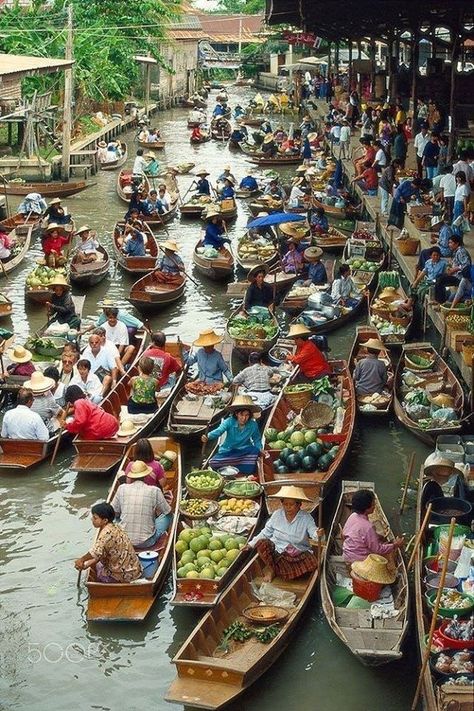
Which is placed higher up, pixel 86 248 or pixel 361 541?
pixel 361 541

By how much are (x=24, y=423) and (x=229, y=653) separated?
4542mm

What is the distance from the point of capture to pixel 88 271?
19.1m

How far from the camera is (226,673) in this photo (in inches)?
309

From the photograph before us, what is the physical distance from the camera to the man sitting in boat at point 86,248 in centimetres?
1955

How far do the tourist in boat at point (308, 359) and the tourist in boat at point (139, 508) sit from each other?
14.0 feet

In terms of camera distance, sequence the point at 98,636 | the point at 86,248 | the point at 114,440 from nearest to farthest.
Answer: the point at 98,636
the point at 114,440
the point at 86,248

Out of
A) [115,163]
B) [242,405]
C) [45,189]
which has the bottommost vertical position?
[115,163]

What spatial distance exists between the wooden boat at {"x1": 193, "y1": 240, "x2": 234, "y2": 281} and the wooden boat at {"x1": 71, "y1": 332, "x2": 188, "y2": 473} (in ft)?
20.8

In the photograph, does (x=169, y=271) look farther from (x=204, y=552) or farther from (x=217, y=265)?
(x=204, y=552)

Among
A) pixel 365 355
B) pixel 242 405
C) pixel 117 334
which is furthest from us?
pixel 365 355

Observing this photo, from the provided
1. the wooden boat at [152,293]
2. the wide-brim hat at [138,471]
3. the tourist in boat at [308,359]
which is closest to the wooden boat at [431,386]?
the tourist in boat at [308,359]

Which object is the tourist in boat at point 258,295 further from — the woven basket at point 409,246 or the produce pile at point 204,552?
the produce pile at point 204,552

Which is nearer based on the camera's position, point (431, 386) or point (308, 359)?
point (308, 359)

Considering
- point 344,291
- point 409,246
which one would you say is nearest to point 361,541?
point 344,291
